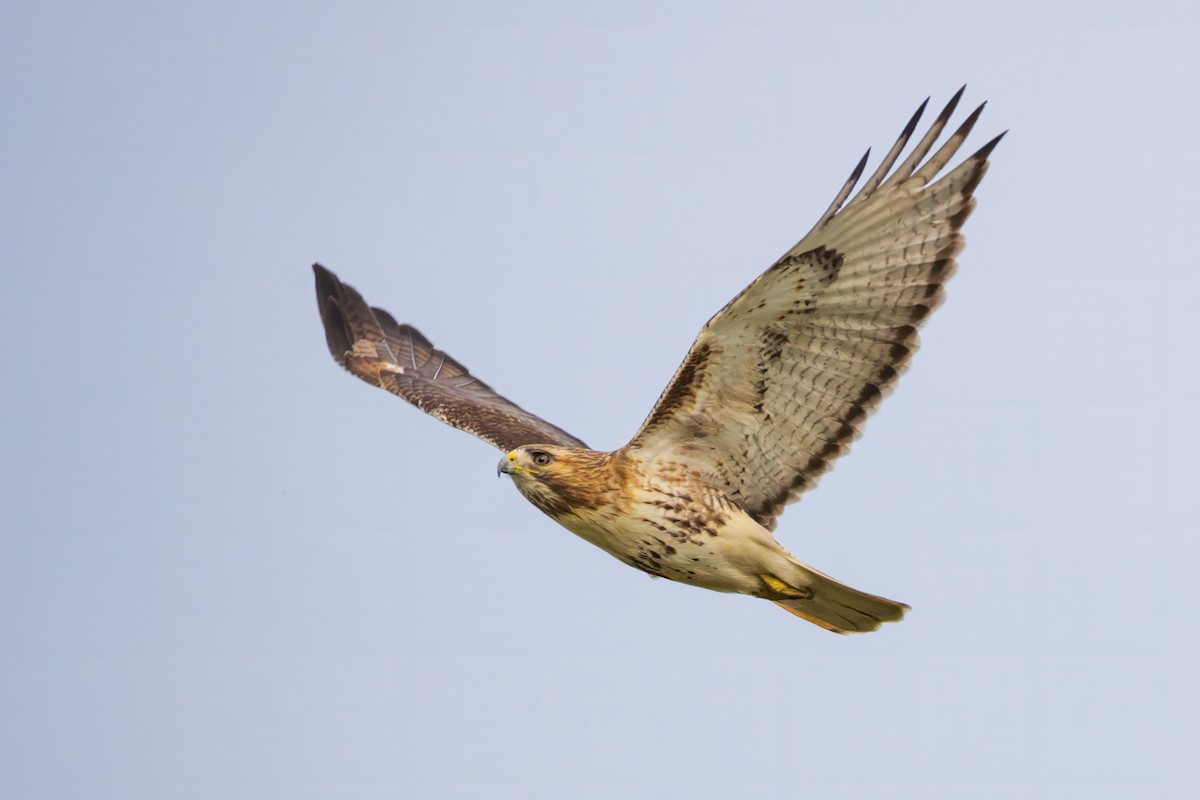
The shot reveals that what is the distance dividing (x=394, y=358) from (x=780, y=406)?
18.5 ft

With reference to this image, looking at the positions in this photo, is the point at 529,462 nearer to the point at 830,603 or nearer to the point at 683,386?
the point at 683,386

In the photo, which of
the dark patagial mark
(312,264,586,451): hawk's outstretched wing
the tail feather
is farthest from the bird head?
→ (312,264,586,451): hawk's outstretched wing

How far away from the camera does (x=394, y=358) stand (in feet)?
45.1

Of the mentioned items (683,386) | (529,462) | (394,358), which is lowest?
(529,462)

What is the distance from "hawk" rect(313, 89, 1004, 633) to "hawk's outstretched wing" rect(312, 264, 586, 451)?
127 inches

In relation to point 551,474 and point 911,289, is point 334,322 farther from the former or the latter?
Answer: point 911,289

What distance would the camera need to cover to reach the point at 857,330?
→ 852 centimetres

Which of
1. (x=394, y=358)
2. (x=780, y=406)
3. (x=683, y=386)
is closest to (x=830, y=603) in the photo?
(x=780, y=406)

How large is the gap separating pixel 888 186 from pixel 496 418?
173 inches

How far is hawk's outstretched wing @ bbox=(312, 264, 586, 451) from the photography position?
1265 centimetres

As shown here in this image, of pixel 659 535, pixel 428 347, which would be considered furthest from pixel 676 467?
pixel 428 347

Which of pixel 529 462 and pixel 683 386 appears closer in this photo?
pixel 683 386

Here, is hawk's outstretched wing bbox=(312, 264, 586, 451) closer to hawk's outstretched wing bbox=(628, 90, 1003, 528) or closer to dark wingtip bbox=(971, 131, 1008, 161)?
hawk's outstretched wing bbox=(628, 90, 1003, 528)

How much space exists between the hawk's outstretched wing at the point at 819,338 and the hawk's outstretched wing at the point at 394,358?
3266 millimetres
